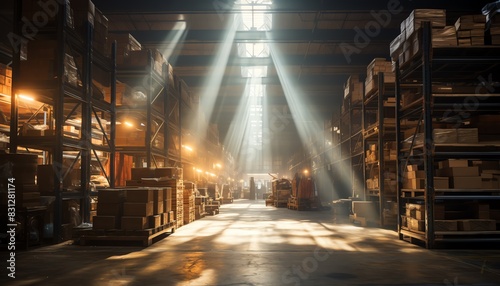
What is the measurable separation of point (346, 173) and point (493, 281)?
18.9 metres

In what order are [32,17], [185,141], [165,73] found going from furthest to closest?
1. [185,141]
2. [165,73]
3. [32,17]

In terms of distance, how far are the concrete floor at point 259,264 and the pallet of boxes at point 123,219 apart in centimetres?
31

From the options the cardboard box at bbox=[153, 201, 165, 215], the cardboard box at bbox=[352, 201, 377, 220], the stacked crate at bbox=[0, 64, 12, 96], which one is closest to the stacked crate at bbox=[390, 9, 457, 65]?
the cardboard box at bbox=[352, 201, 377, 220]

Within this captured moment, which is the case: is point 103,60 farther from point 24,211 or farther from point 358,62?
point 358,62

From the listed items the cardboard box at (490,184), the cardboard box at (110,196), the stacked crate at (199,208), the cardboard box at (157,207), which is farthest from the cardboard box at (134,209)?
the stacked crate at (199,208)

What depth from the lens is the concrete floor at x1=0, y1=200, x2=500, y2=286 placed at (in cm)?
558

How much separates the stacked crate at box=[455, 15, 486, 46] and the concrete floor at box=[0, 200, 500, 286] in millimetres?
4353

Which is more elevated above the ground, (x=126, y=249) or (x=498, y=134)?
(x=498, y=134)

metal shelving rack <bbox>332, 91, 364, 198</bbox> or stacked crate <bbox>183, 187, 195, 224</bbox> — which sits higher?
metal shelving rack <bbox>332, 91, 364, 198</bbox>

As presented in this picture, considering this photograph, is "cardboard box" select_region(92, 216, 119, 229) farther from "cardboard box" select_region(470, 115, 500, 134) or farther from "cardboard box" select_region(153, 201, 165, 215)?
"cardboard box" select_region(470, 115, 500, 134)

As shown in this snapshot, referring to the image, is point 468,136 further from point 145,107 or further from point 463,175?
point 145,107

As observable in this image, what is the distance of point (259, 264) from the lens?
6.75 m

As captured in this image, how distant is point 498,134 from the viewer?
885cm

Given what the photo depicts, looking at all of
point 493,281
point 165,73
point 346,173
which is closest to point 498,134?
point 493,281
